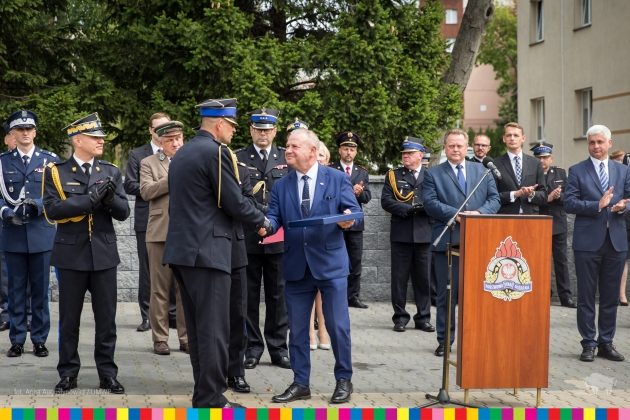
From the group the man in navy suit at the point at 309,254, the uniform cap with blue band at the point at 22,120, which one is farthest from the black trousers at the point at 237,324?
the uniform cap with blue band at the point at 22,120

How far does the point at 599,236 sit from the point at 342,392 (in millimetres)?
3746

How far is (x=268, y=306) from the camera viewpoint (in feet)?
34.1

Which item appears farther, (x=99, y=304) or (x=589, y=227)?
(x=589, y=227)

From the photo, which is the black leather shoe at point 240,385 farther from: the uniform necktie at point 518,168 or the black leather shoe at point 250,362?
the uniform necktie at point 518,168

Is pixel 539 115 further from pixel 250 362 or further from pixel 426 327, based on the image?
pixel 250 362

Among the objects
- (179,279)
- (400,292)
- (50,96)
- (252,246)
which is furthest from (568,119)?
(179,279)

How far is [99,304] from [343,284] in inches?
79.3

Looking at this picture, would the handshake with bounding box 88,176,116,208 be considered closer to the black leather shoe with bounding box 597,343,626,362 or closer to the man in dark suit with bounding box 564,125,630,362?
the man in dark suit with bounding box 564,125,630,362

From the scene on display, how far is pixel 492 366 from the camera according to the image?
27.5 feet

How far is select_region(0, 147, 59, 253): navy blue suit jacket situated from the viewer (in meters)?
10.6

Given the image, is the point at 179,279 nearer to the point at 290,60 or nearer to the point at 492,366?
the point at 492,366

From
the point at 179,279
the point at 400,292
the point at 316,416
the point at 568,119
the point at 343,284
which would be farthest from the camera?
the point at 568,119

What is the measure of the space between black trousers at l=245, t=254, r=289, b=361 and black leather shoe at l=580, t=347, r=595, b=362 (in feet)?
9.65

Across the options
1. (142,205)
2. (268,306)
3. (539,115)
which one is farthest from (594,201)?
(539,115)
